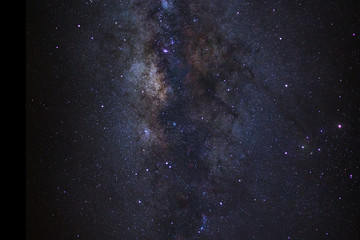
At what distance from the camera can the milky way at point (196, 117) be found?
8.98ft

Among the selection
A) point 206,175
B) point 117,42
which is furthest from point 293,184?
point 117,42

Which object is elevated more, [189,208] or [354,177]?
[354,177]

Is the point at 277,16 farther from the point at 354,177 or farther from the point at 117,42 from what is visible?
the point at 354,177

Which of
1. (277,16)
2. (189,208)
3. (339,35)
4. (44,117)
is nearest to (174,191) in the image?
(189,208)

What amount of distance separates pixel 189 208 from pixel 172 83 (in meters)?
1.29

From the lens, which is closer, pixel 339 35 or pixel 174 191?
pixel 339 35

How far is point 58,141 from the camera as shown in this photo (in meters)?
2.98

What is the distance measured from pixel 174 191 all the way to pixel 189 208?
9.2 inches

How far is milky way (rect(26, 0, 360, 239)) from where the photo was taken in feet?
8.98

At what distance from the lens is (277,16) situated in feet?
8.87

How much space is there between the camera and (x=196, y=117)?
2.88 m

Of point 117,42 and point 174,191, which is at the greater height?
point 117,42

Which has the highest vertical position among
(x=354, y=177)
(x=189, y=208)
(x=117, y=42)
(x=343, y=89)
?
(x=117, y=42)

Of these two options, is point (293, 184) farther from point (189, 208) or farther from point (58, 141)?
point (58, 141)
